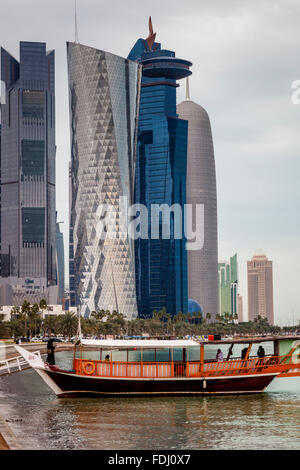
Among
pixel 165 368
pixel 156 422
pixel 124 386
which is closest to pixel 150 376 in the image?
pixel 165 368

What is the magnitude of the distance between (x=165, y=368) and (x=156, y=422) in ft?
38.5

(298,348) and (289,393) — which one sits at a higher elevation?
(298,348)

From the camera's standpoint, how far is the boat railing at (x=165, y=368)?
60719 millimetres

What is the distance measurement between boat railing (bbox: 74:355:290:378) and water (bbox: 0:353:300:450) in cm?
199

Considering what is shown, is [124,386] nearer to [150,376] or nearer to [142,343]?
[150,376]

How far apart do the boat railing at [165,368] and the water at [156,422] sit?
199 centimetres

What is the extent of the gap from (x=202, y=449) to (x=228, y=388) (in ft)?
73.9

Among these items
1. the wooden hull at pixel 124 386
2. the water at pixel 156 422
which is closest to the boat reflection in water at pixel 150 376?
the wooden hull at pixel 124 386

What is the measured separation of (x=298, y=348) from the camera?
6725 centimetres

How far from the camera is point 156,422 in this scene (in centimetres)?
4928
